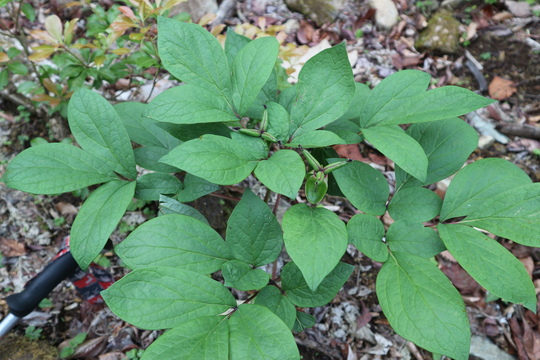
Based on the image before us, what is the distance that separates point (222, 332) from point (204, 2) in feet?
9.70

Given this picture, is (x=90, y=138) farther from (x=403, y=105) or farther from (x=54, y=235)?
(x=54, y=235)

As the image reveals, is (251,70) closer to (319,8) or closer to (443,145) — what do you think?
(443,145)

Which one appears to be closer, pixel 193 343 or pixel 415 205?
pixel 193 343

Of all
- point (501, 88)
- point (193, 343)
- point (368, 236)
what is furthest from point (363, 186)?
point (501, 88)

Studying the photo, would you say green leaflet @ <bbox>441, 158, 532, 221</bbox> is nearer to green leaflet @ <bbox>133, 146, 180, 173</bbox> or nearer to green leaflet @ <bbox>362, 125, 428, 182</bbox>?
green leaflet @ <bbox>362, 125, 428, 182</bbox>

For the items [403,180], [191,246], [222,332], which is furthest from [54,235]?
[403,180]

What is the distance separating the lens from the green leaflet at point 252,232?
3.43 ft

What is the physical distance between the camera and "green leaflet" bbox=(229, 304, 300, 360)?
2.82 ft

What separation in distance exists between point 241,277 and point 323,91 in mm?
561

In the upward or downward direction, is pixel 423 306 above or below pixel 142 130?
below

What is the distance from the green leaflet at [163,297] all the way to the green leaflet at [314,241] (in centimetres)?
24

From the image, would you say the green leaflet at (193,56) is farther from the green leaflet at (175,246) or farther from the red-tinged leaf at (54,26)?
the red-tinged leaf at (54,26)

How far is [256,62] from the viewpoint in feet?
3.63

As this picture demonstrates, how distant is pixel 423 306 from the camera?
0.92m
